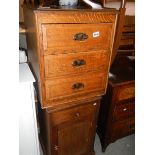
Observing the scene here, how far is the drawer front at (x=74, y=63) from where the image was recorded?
972 mm

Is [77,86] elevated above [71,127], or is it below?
above

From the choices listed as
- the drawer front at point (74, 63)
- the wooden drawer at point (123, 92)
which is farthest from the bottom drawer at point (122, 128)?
the drawer front at point (74, 63)

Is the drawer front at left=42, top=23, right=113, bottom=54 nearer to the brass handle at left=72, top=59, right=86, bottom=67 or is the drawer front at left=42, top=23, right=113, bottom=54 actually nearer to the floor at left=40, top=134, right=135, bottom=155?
the brass handle at left=72, top=59, right=86, bottom=67

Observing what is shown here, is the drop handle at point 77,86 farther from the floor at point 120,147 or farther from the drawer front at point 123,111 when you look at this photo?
the floor at point 120,147

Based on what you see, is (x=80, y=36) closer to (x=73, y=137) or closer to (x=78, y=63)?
(x=78, y=63)

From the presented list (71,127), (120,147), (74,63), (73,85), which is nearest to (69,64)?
(74,63)

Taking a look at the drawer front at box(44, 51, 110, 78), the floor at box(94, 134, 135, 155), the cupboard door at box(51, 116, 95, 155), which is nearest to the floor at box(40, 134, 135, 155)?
the floor at box(94, 134, 135, 155)

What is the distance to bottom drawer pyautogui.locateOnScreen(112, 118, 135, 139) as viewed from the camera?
1.60 meters

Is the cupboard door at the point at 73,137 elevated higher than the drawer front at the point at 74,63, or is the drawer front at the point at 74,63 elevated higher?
the drawer front at the point at 74,63

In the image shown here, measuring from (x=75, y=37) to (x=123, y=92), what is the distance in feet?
2.17

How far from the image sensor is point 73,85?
3.63ft

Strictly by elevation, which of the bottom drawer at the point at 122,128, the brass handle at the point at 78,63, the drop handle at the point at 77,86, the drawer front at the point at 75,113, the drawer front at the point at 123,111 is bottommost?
the bottom drawer at the point at 122,128
